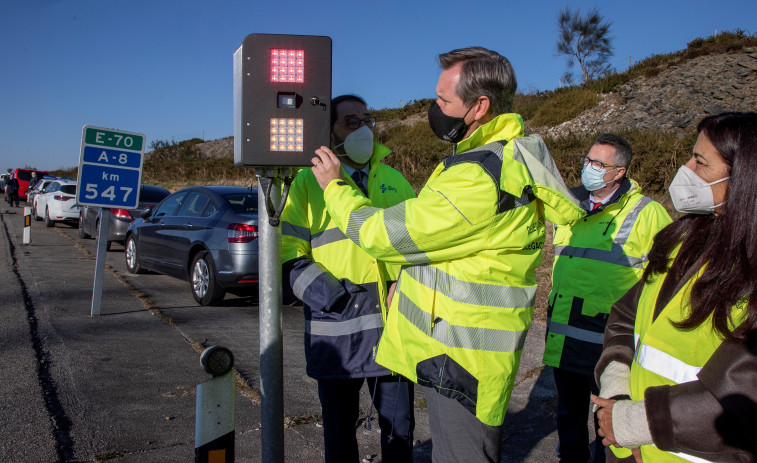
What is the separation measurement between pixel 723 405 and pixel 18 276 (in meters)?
9.69

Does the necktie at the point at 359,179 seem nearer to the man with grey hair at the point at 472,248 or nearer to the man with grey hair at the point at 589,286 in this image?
the man with grey hair at the point at 472,248

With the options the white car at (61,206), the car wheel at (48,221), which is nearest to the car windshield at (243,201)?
the white car at (61,206)

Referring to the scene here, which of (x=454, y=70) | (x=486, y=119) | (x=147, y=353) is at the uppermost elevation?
(x=454, y=70)

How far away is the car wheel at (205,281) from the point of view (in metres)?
7.29

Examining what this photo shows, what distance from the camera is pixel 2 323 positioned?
19.2ft

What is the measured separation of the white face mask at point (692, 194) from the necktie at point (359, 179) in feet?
4.77

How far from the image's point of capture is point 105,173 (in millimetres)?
6633

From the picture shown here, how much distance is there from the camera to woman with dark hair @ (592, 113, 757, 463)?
134 centimetres

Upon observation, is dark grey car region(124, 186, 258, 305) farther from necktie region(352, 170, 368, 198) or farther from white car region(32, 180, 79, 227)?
white car region(32, 180, 79, 227)

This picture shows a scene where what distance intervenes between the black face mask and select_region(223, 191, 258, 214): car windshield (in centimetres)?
559

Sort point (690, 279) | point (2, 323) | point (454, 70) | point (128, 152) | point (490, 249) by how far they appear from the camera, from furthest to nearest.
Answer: point (128, 152) < point (2, 323) < point (454, 70) < point (490, 249) < point (690, 279)

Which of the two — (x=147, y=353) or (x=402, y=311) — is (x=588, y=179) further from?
(x=147, y=353)

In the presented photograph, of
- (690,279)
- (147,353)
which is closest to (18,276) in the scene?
(147,353)

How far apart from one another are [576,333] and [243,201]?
5470 millimetres
